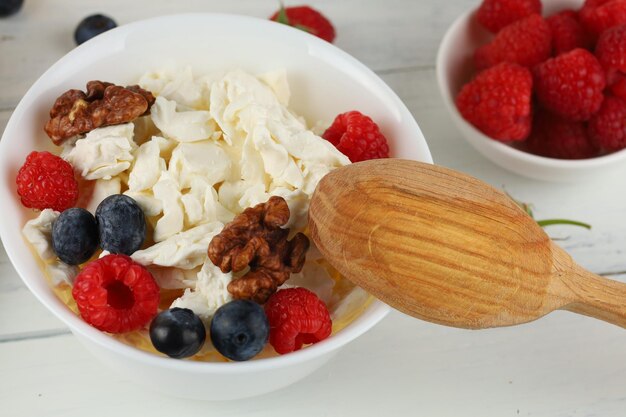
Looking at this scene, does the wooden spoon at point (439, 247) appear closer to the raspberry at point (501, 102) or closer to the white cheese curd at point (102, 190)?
the white cheese curd at point (102, 190)

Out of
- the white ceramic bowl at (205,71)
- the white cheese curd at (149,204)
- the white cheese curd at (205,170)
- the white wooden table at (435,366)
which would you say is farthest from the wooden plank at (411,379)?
the white cheese curd at (149,204)

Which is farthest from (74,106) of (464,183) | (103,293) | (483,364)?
(483,364)

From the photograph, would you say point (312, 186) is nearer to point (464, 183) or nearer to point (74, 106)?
point (464, 183)

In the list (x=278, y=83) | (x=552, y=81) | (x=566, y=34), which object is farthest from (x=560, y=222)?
(x=278, y=83)

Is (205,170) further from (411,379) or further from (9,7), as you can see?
(9,7)

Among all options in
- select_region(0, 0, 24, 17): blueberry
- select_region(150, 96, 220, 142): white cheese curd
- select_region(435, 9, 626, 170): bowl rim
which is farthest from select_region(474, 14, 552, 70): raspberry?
select_region(0, 0, 24, 17): blueberry

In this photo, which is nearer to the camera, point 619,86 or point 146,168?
point 146,168
